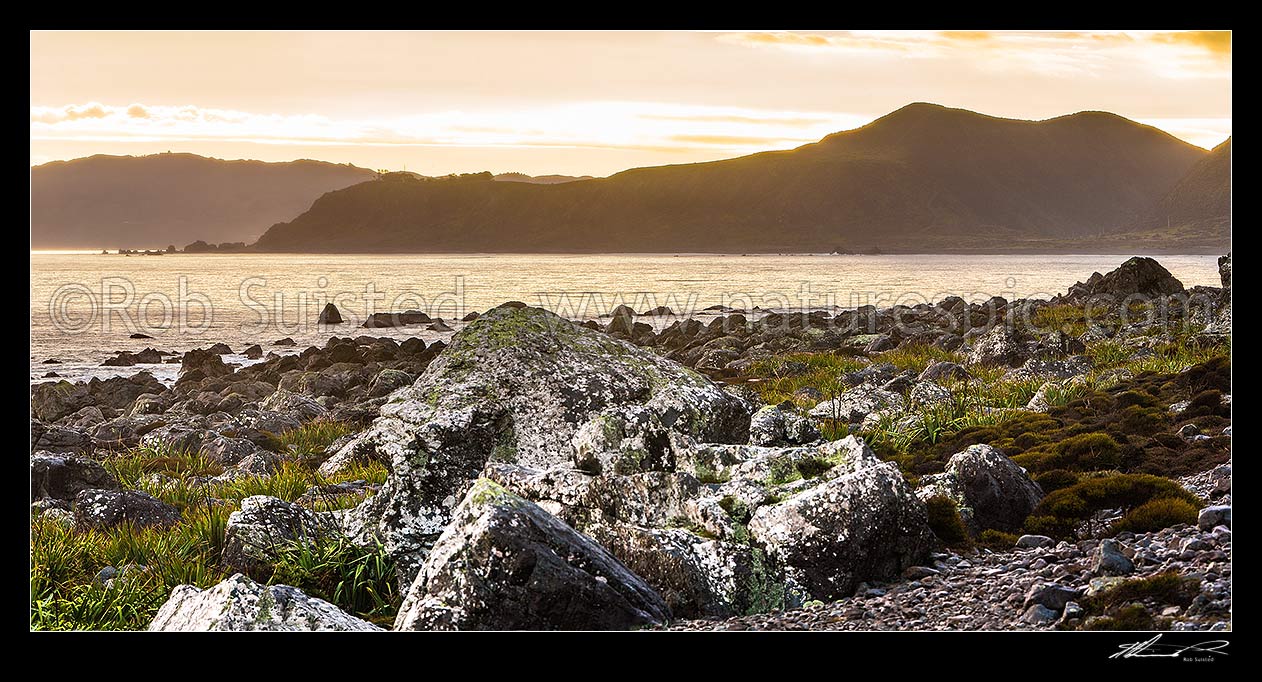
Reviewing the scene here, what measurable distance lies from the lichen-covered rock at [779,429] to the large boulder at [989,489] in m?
1.07

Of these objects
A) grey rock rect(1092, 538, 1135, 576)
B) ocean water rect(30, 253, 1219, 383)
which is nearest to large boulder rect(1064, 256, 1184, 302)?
ocean water rect(30, 253, 1219, 383)

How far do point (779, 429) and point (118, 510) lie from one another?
650 cm

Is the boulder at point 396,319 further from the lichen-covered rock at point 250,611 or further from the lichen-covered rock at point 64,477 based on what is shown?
the lichen-covered rock at point 250,611

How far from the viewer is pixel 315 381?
25.9 m

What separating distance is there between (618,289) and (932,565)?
32398 mm

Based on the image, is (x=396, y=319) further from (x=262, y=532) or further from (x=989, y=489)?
(x=989, y=489)

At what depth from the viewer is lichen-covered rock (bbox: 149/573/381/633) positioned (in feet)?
20.3

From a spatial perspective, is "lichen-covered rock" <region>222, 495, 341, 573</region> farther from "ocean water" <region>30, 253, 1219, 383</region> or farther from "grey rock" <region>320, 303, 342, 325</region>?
"grey rock" <region>320, 303, 342, 325</region>

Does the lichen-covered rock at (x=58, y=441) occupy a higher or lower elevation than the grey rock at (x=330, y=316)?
lower

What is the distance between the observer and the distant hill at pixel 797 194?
1688 centimetres

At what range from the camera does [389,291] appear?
48.8 metres

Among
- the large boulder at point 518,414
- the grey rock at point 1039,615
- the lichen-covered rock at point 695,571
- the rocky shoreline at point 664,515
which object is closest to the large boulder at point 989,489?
the rocky shoreline at point 664,515
